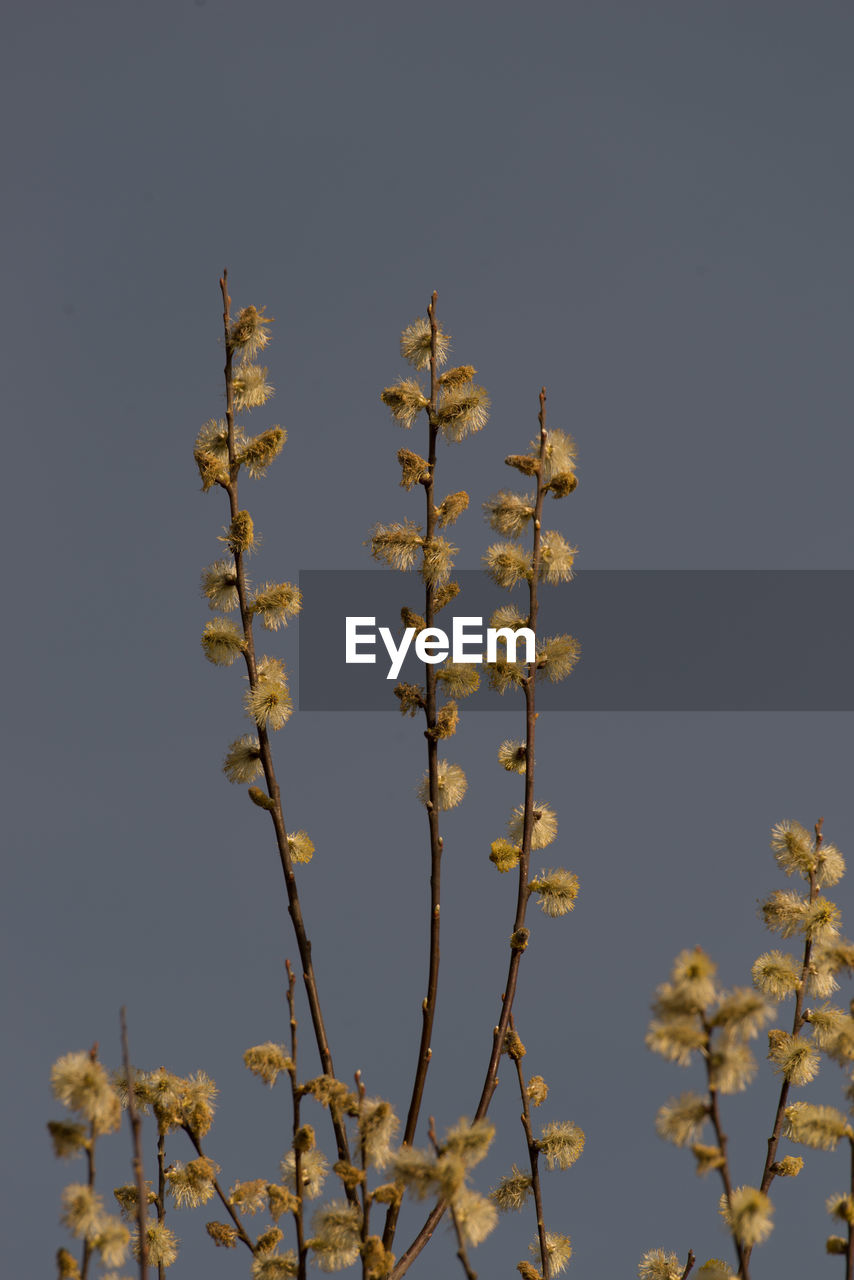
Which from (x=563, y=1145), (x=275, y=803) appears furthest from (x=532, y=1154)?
(x=275, y=803)

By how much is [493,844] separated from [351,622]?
158cm

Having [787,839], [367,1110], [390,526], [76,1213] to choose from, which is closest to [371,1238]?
[367,1110]

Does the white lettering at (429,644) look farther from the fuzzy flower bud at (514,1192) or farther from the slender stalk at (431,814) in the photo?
the fuzzy flower bud at (514,1192)

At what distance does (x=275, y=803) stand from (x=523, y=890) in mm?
1308

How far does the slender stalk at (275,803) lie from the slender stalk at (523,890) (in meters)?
0.50

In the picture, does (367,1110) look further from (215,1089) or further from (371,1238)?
(215,1089)

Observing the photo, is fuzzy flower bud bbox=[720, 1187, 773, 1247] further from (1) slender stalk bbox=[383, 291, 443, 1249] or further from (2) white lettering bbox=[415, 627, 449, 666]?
(2) white lettering bbox=[415, 627, 449, 666]

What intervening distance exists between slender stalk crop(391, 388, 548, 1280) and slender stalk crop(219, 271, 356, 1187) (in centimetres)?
50

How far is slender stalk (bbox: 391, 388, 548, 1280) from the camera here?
22.8 ft

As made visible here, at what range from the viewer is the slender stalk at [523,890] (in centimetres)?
696

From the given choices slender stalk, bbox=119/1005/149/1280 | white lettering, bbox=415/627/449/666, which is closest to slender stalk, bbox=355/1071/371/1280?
slender stalk, bbox=119/1005/149/1280

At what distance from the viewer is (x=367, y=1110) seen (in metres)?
6.23

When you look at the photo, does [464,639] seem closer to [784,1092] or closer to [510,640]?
[510,640]

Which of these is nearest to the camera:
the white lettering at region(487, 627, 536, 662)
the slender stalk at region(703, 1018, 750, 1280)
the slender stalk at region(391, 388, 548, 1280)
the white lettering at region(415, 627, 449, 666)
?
the slender stalk at region(703, 1018, 750, 1280)
